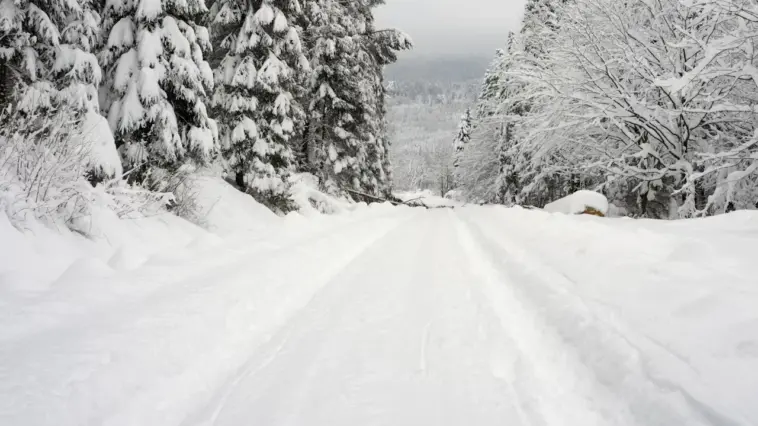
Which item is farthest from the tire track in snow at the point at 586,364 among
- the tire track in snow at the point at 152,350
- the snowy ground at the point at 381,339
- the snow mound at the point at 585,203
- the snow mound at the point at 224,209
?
the snow mound at the point at 585,203

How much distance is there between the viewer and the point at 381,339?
343 cm

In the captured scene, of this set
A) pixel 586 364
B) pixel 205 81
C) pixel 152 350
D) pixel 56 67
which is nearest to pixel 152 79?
pixel 205 81

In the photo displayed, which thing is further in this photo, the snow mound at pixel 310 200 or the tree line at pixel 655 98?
the snow mound at pixel 310 200

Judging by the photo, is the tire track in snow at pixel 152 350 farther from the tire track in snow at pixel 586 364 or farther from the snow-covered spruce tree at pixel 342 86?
the snow-covered spruce tree at pixel 342 86

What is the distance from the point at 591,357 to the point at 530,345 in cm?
47

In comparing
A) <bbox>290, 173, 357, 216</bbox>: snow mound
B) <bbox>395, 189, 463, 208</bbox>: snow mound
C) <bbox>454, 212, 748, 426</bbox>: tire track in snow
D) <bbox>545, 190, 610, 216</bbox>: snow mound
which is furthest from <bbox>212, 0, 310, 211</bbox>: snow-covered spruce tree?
<bbox>395, 189, 463, 208</bbox>: snow mound

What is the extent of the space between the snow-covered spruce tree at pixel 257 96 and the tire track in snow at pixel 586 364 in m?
8.61

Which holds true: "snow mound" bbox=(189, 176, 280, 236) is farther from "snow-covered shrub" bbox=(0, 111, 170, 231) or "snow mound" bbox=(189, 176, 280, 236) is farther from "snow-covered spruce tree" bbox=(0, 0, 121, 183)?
"snow-covered shrub" bbox=(0, 111, 170, 231)

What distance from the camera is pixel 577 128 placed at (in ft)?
34.8

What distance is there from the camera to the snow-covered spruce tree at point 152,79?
797cm

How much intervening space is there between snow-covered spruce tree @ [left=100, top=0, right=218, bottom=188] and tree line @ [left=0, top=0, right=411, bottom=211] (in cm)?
2

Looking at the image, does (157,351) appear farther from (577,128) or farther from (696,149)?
(696,149)

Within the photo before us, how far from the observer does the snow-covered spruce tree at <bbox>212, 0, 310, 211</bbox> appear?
11.5 m

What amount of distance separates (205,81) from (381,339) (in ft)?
25.8
